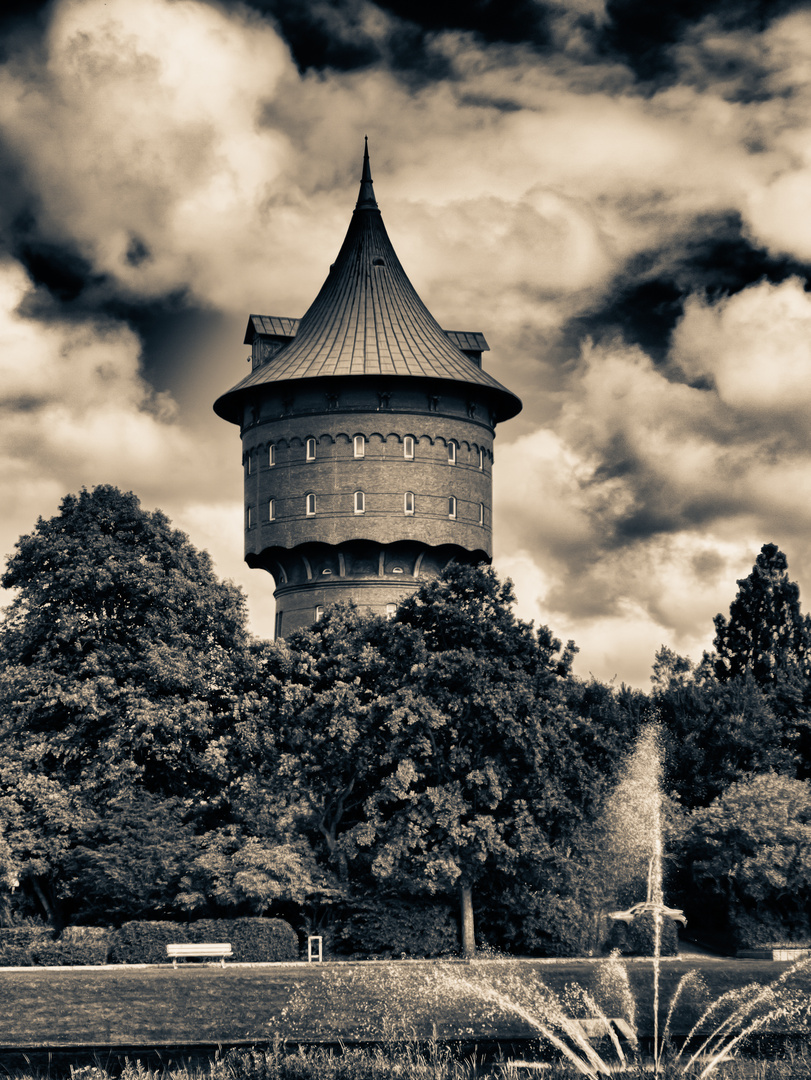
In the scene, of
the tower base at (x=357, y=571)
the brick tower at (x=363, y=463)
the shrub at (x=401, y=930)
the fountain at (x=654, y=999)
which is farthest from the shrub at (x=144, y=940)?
the brick tower at (x=363, y=463)

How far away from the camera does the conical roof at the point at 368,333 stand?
54125 mm

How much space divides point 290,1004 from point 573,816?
9.61 meters

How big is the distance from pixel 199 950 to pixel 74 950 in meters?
2.74

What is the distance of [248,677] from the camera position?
118ft

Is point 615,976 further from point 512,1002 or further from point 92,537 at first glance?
point 92,537

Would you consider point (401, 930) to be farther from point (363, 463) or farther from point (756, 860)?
point (363, 463)

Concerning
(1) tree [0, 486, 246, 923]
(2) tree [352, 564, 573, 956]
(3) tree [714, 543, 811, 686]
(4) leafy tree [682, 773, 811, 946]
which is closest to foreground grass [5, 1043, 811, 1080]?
(2) tree [352, 564, 573, 956]

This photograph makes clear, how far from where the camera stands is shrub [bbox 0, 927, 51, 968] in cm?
3231

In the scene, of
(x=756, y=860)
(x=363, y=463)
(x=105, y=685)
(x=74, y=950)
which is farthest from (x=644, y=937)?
(x=363, y=463)

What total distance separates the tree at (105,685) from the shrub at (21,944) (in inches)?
57.4

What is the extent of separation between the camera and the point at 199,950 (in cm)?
3158

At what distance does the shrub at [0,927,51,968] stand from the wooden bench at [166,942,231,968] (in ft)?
9.92

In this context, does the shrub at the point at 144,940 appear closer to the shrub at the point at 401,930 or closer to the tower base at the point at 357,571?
the shrub at the point at 401,930

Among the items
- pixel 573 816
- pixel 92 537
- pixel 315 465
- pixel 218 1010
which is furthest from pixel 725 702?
pixel 218 1010
